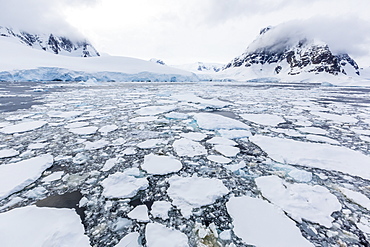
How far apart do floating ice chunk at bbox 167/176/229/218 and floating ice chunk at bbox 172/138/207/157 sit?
580mm

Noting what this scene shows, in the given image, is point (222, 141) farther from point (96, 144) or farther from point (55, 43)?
point (55, 43)

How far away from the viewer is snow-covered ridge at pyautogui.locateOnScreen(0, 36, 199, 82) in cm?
2239

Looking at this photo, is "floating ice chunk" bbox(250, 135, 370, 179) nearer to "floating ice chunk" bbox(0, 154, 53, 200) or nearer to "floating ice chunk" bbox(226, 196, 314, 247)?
"floating ice chunk" bbox(226, 196, 314, 247)

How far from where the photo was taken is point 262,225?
118 centimetres

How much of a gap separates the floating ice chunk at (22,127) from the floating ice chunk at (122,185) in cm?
269

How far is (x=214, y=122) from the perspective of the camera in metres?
3.69

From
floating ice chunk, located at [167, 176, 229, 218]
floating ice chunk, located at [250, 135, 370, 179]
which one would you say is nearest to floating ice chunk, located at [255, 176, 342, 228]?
floating ice chunk, located at [167, 176, 229, 218]

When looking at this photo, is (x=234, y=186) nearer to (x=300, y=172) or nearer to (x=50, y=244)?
(x=300, y=172)

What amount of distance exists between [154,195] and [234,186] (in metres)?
0.77

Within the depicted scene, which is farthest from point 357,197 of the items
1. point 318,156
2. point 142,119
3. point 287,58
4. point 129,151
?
point 287,58

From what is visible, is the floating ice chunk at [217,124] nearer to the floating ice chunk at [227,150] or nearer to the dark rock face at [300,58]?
the floating ice chunk at [227,150]

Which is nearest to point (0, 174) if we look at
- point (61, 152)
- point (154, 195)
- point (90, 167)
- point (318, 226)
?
point (61, 152)

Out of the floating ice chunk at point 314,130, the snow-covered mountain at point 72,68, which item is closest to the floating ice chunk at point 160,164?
the floating ice chunk at point 314,130

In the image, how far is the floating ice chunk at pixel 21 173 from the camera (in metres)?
1.53
